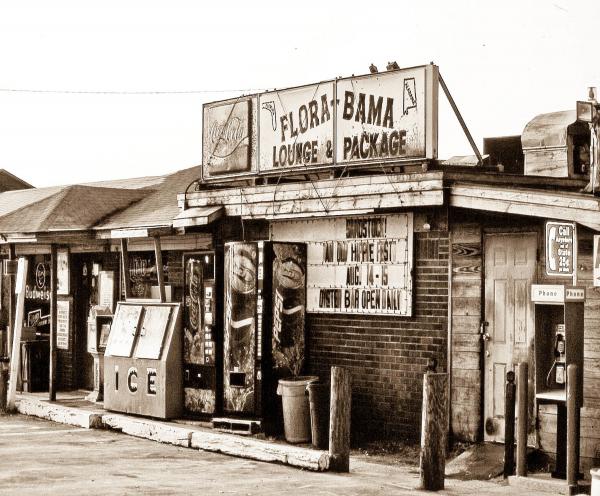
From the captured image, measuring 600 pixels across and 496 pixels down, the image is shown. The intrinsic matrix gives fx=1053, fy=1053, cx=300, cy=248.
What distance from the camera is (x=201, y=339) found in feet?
47.5

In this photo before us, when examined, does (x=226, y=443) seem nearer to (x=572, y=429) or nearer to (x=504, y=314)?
(x=504, y=314)

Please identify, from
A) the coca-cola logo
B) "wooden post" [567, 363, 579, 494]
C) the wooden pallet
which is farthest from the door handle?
the coca-cola logo

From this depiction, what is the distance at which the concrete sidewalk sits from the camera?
10469 mm

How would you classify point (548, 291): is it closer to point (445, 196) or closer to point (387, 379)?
point (445, 196)

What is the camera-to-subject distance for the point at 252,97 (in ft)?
48.7

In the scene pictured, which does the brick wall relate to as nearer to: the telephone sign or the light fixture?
the telephone sign

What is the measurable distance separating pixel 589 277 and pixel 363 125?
3722mm

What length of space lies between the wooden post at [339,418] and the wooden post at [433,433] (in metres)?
1.05

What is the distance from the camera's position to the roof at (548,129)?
1418cm

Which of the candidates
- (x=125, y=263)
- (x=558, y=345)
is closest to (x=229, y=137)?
(x=125, y=263)

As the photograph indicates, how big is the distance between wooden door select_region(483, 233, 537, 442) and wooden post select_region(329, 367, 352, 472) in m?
1.99

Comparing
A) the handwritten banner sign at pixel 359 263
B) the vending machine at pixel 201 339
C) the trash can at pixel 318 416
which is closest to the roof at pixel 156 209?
the vending machine at pixel 201 339

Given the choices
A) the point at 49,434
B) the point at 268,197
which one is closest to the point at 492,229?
the point at 268,197

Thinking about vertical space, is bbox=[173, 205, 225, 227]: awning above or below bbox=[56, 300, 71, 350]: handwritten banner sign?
above
